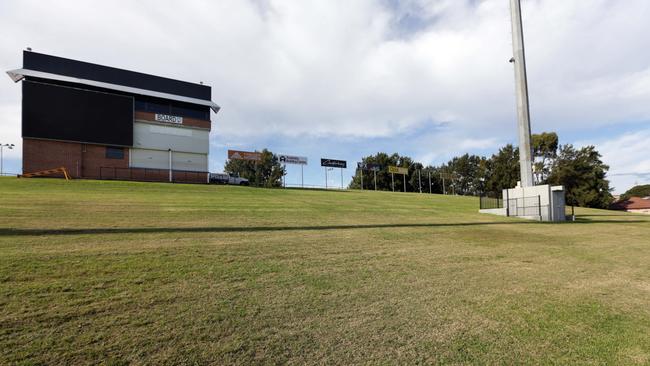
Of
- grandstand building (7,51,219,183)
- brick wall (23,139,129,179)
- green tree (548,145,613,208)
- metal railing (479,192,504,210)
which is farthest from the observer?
green tree (548,145,613,208)

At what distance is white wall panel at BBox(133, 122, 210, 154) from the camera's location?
37.0 m

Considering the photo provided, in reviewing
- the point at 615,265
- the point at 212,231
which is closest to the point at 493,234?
the point at 615,265

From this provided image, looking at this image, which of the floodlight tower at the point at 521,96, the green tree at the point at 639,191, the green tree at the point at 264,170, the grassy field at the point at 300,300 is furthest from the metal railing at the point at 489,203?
the green tree at the point at 639,191

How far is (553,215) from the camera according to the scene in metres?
21.0

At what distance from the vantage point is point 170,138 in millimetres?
38594

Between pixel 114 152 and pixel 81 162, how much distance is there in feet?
9.89

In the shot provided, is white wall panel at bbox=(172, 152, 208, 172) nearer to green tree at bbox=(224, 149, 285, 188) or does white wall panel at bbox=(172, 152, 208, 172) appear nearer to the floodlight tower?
the floodlight tower

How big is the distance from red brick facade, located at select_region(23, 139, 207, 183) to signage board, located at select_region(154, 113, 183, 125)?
191 inches

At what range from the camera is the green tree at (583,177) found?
199 ft

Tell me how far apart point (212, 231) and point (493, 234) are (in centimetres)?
1003

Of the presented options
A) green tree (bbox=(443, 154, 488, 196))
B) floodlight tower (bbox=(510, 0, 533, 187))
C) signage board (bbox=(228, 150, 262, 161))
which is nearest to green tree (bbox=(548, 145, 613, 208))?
green tree (bbox=(443, 154, 488, 196))

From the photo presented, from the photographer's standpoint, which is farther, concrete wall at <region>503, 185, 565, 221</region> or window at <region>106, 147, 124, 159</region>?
window at <region>106, 147, 124, 159</region>

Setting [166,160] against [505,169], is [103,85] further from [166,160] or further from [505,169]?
[505,169]

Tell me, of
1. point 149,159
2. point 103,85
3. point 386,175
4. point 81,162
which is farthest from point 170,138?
point 386,175
